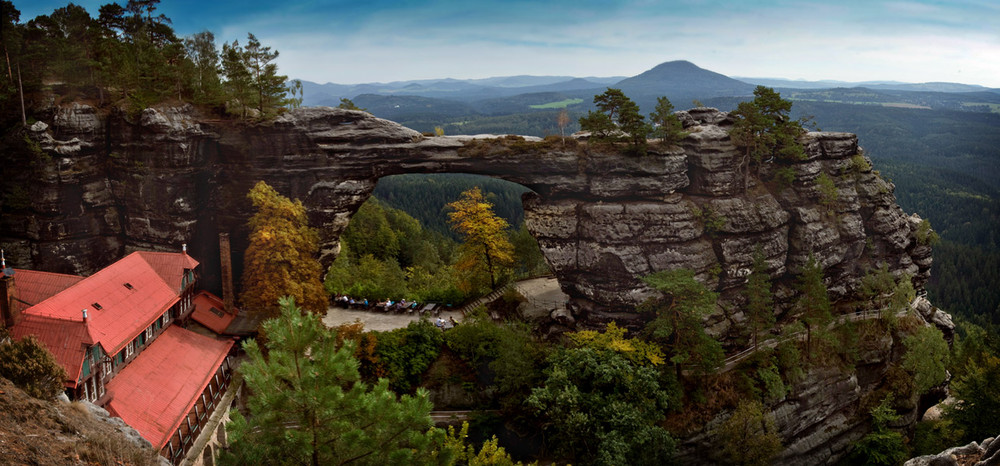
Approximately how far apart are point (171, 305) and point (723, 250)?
3221 centimetres

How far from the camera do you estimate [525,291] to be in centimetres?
4241

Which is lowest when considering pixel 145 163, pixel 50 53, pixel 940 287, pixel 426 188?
pixel 940 287

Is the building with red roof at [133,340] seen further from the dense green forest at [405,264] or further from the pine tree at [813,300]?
the pine tree at [813,300]

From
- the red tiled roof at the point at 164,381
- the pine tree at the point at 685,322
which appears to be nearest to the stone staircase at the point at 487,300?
the pine tree at the point at 685,322

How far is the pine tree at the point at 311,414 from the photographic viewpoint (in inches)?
612

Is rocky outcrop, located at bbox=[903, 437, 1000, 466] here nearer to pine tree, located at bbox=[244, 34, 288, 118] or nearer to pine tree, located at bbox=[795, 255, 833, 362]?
pine tree, located at bbox=[795, 255, 833, 362]

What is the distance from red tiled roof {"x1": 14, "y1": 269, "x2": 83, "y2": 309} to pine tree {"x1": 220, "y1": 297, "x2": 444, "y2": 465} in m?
14.9

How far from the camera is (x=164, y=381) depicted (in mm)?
24734

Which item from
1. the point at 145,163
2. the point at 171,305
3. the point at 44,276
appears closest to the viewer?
the point at 44,276

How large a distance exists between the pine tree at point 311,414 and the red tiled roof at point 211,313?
18.0 meters

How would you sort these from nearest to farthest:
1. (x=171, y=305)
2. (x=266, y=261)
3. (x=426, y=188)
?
1. (x=171, y=305)
2. (x=266, y=261)
3. (x=426, y=188)

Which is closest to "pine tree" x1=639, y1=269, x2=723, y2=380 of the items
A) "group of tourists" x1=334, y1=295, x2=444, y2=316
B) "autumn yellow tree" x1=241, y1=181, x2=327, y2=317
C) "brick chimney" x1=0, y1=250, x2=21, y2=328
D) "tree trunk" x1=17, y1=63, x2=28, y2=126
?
"group of tourists" x1=334, y1=295, x2=444, y2=316

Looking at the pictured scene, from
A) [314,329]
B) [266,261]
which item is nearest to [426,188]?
[266,261]

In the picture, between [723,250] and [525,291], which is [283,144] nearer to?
[525,291]
